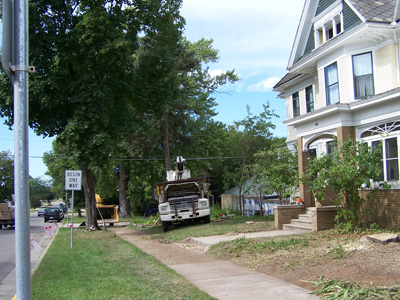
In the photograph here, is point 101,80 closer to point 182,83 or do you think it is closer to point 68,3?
point 68,3

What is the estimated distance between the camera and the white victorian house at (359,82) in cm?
1294

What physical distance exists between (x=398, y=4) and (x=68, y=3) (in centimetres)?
1510

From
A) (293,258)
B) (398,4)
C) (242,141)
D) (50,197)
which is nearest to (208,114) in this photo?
(242,141)

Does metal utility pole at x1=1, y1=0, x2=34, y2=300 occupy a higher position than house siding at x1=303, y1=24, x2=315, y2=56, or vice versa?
house siding at x1=303, y1=24, x2=315, y2=56

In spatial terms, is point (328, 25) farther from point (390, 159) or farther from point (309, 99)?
point (390, 159)

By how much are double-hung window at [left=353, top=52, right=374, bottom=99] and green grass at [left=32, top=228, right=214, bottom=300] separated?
31.1ft

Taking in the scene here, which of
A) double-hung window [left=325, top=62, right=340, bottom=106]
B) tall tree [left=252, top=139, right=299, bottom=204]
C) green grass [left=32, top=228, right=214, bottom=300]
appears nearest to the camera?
green grass [left=32, top=228, right=214, bottom=300]

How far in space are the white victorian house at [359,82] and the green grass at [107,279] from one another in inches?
239

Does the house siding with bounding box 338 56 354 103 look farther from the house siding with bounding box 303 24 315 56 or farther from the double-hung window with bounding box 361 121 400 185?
the house siding with bounding box 303 24 315 56

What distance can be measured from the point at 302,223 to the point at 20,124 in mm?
13039

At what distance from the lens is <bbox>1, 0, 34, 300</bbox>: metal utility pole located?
3.49 m

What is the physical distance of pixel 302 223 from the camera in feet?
49.1

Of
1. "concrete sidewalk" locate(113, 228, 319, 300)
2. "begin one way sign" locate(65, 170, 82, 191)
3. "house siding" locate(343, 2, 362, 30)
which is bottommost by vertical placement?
"concrete sidewalk" locate(113, 228, 319, 300)

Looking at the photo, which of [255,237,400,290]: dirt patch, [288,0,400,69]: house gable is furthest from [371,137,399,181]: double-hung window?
[288,0,400,69]: house gable
